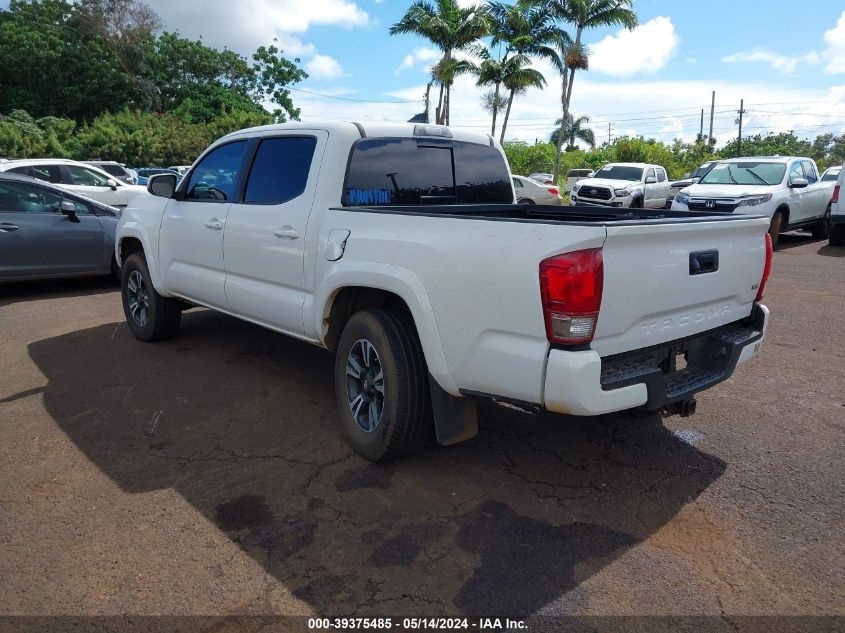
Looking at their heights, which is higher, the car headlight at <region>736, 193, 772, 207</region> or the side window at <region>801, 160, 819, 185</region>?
the side window at <region>801, 160, 819, 185</region>

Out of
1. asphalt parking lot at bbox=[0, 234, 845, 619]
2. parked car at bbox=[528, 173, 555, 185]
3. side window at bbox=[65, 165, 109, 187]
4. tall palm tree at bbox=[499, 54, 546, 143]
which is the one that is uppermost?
tall palm tree at bbox=[499, 54, 546, 143]

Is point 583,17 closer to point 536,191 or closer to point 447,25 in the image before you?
point 447,25

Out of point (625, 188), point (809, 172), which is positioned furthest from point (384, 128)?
point (625, 188)

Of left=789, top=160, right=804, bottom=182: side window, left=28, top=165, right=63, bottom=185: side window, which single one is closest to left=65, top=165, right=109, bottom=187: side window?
left=28, top=165, right=63, bottom=185: side window

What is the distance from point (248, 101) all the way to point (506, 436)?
42.7m

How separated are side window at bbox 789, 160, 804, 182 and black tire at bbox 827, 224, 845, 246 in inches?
47.9

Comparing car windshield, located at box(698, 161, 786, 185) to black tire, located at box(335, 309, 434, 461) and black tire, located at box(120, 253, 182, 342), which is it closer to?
black tire, located at box(120, 253, 182, 342)

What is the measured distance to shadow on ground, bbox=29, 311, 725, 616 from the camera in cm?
258

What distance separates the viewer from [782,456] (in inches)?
142

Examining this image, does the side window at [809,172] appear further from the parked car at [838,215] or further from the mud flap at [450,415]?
the mud flap at [450,415]

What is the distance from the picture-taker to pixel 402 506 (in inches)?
123

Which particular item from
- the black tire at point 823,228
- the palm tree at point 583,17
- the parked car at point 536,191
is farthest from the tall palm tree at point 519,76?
the black tire at point 823,228

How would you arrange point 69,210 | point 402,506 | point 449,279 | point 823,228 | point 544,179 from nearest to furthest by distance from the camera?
point 449,279
point 402,506
point 69,210
point 823,228
point 544,179

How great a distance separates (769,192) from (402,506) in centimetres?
1157
